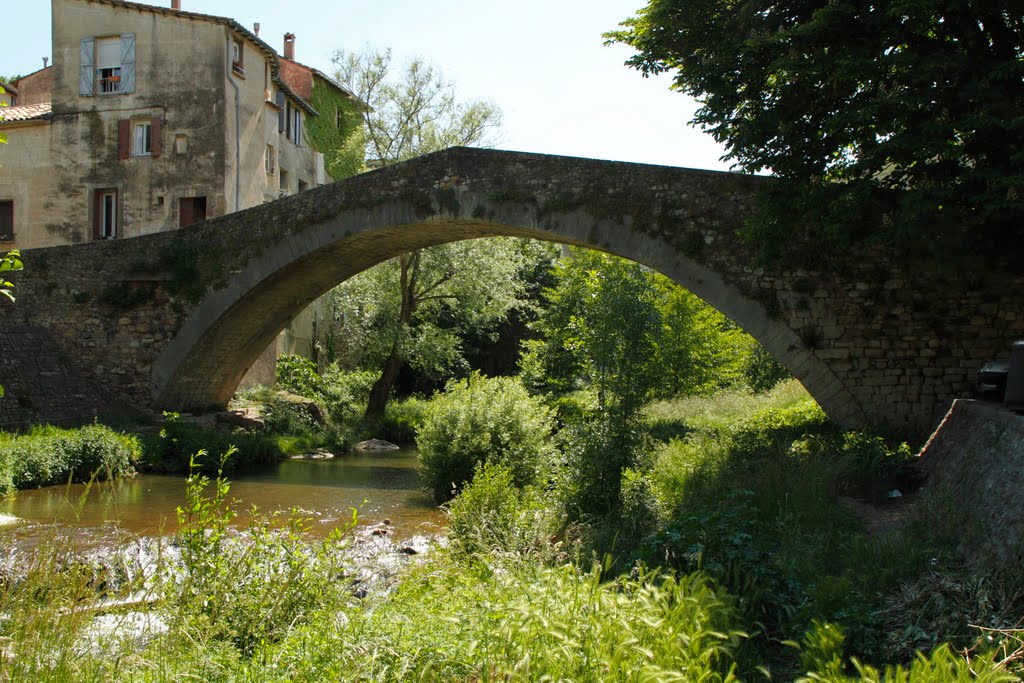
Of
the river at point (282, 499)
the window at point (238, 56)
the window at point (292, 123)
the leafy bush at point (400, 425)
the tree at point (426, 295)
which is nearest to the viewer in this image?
the river at point (282, 499)

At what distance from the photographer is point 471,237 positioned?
14680 millimetres

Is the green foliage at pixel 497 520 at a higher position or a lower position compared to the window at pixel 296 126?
lower

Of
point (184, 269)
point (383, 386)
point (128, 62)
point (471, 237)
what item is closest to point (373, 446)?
point (383, 386)

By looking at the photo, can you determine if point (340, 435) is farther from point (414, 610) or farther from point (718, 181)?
point (414, 610)

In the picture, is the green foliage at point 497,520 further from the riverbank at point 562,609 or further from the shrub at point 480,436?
the shrub at point 480,436

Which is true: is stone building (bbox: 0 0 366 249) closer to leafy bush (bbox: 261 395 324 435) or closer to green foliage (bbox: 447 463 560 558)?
leafy bush (bbox: 261 395 324 435)

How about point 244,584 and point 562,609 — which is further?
point 244,584

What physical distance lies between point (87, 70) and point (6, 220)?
4.50m

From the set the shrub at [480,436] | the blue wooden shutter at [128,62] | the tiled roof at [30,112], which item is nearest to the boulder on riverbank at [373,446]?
the shrub at [480,436]

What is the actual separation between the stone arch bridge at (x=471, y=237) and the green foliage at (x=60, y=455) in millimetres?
1779

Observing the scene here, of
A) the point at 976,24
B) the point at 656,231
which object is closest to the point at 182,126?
the point at 656,231

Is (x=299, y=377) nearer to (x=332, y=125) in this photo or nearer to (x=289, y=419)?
(x=289, y=419)

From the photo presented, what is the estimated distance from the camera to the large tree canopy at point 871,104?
7.66 m

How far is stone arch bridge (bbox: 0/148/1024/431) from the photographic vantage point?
10414 millimetres
